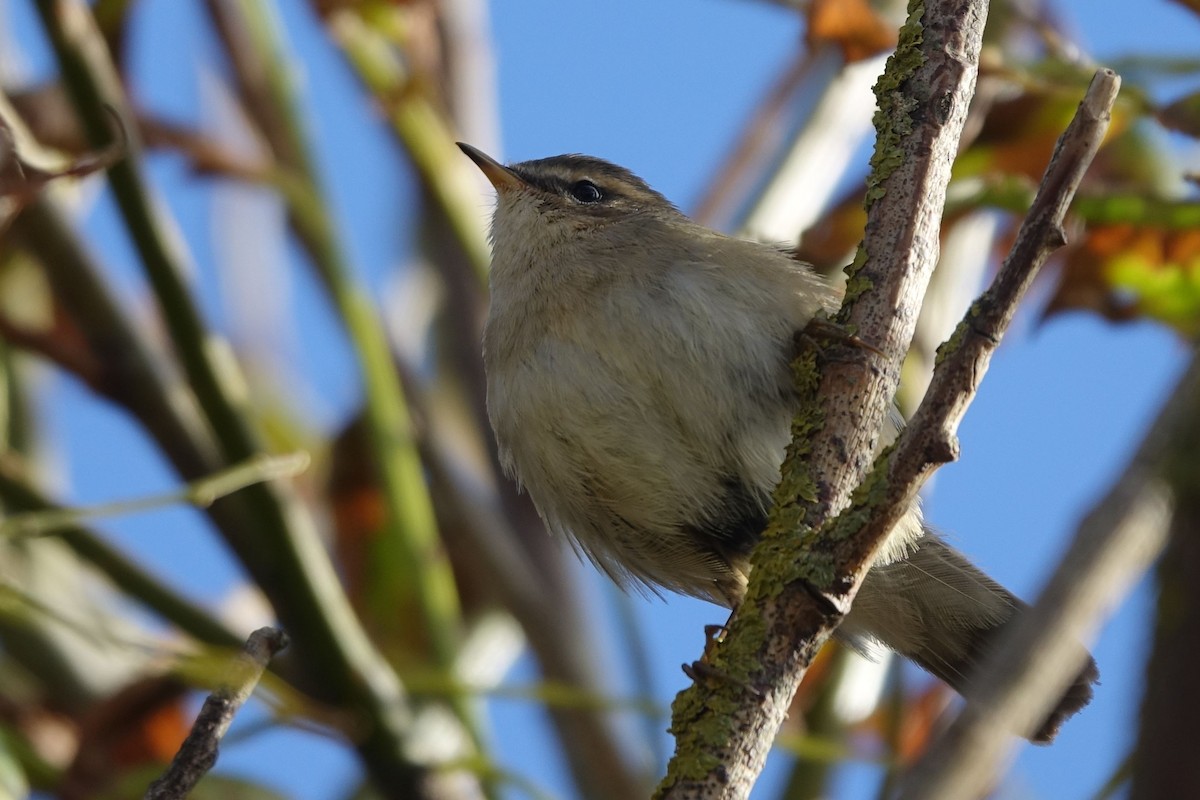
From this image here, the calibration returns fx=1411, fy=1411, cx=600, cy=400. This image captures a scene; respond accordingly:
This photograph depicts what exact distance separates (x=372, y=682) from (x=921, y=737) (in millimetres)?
1887

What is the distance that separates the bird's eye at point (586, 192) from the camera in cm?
427

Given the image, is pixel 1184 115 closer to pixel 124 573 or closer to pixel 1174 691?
pixel 1174 691

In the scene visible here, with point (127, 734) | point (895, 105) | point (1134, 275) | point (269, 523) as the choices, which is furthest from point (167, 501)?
point (1134, 275)

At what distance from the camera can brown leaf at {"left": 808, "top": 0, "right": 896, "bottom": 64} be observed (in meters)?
2.95

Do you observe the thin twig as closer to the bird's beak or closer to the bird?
the bird

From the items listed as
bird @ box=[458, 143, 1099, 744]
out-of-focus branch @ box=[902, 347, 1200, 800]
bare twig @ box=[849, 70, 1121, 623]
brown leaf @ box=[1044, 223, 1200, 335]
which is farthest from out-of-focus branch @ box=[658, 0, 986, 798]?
out-of-focus branch @ box=[902, 347, 1200, 800]

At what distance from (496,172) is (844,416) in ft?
7.20

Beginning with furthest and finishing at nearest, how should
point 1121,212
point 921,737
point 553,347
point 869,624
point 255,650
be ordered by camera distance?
point 921,737, point 869,624, point 553,347, point 1121,212, point 255,650

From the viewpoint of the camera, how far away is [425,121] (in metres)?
4.66

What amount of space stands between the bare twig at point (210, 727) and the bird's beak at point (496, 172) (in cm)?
258

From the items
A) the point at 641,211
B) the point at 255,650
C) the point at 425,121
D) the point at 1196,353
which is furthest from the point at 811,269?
the point at 1196,353

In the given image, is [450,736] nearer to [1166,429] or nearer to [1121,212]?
[1121,212]

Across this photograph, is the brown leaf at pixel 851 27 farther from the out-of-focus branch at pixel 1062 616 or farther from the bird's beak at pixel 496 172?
the out-of-focus branch at pixel 1062 616

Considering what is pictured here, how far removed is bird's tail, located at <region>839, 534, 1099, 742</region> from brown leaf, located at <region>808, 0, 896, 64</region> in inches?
52.8
